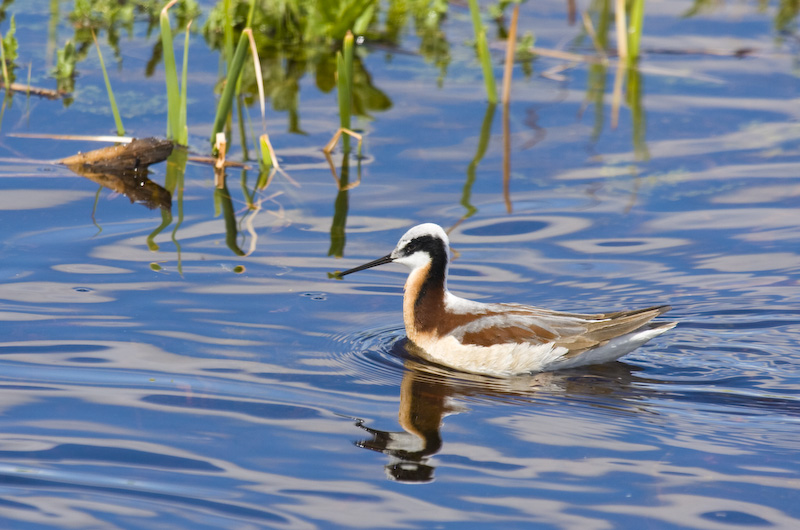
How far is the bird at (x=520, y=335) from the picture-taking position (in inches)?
285

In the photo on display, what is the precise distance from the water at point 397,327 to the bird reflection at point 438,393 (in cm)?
2

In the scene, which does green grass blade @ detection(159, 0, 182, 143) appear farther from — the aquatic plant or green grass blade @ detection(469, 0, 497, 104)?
green grass blade @ detection(469, 0, 497, 104)

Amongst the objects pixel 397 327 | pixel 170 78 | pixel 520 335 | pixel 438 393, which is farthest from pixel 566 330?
pixel 170 78

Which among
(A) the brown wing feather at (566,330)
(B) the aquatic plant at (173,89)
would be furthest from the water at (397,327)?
(B) the aquatic plant at (173,89)

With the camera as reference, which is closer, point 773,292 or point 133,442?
point 133,442

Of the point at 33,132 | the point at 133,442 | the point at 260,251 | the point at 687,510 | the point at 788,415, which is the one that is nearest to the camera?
the point at 687,510

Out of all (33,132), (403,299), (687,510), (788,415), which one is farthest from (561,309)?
(33,132)

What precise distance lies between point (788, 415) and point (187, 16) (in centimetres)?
1028

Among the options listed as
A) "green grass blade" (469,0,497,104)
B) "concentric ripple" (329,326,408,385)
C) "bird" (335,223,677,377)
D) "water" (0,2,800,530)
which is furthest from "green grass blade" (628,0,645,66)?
"concentric ripple" (329,326,408,385)

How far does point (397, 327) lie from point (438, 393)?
3.74 ft

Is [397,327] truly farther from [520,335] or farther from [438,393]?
[438,393]

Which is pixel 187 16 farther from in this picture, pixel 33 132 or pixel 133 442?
pixel 133 442

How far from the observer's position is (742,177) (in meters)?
10.6

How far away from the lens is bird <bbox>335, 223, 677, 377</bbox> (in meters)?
7.25
